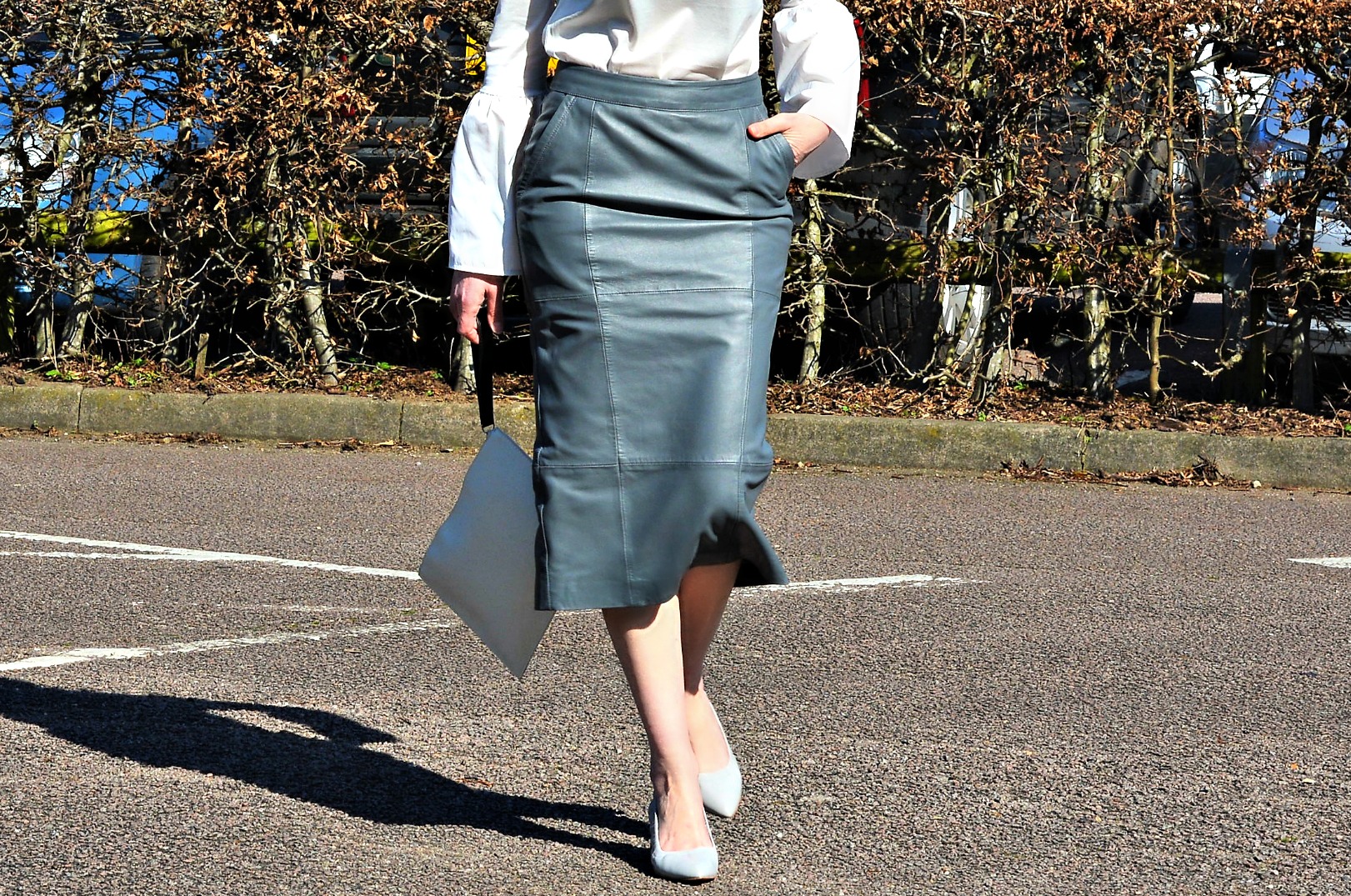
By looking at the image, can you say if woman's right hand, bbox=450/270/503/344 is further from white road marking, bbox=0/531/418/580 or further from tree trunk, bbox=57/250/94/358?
tree trunk, bbox=57/250/94/358

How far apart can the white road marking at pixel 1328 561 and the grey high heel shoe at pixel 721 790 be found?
317 cm

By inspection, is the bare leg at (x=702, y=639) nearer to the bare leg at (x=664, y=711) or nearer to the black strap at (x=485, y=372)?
the bare leg at (x=664, y=711)

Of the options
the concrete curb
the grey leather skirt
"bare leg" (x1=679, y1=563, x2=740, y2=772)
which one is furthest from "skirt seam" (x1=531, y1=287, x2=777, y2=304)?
the concrete curb

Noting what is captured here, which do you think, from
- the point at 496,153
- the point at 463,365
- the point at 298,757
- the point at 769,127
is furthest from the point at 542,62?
the point at 463,365

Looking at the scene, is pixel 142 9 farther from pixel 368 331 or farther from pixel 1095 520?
pixel 1095 520

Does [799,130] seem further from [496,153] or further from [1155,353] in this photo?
[1155,353]

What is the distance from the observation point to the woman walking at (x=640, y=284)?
99.2 inches

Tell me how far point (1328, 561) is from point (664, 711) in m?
3.52

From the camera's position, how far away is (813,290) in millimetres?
7883

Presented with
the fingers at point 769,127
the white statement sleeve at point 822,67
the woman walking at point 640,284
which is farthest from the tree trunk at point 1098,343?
the woman walking at point 640,284

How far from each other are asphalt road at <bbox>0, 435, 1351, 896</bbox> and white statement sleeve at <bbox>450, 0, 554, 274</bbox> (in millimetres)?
1018

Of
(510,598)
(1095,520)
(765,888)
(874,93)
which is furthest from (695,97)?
(874,93)

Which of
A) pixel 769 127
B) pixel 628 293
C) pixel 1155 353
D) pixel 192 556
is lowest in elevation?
pixel 192 556

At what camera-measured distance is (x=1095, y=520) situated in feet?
19.9
